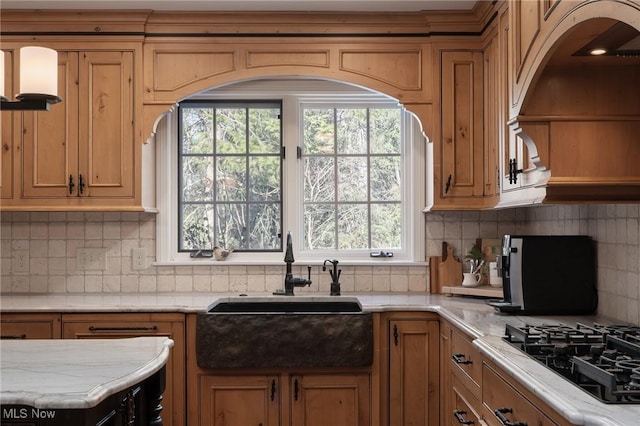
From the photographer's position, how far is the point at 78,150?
11.9 feet

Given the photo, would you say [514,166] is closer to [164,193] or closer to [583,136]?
[583,136]

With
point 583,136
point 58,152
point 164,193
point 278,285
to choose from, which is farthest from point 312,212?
point 583,136

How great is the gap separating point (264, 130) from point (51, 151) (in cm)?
129

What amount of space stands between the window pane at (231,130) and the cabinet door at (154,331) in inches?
49.4

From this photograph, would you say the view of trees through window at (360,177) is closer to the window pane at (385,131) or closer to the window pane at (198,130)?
the window pane at (385,131)

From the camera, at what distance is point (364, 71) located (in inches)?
144

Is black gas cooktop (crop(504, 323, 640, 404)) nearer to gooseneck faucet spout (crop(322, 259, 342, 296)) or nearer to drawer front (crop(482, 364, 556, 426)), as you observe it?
drawer front (crop(482, 364, 556, 426))

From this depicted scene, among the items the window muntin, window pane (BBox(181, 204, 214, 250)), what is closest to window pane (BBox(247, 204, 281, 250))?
the window muntin

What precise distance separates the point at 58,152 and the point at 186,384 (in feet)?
5.09

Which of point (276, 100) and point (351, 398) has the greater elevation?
point (276, 100)

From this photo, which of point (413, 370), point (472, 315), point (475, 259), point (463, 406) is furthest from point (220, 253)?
point (463, 406)

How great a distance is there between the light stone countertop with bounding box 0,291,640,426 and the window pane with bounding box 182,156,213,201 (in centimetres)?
67

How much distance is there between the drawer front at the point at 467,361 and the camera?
241 centimetres

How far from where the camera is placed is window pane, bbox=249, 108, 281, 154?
4.03 metres
